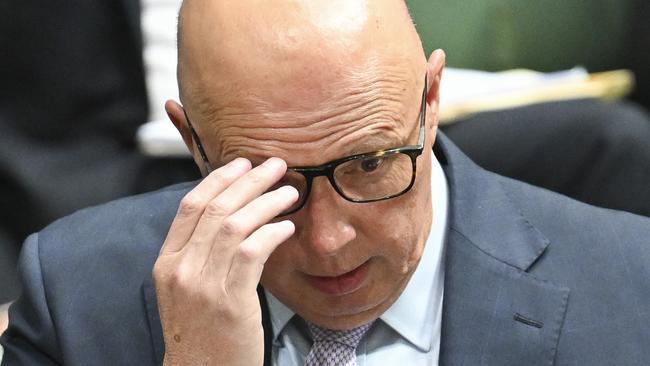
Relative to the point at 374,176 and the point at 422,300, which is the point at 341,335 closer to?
the point at 422,300

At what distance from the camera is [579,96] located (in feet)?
8.21

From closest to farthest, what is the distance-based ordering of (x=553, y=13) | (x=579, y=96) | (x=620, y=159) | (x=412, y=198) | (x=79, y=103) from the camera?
(x=412, y=198) < (x=620, y=159) < (x=579, y=96) < (x=79, y=103) < (x=553, y=13)

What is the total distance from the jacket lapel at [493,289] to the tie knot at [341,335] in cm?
12

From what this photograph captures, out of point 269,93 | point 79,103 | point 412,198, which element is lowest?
point 79,103

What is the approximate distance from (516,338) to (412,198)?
0.92 ft

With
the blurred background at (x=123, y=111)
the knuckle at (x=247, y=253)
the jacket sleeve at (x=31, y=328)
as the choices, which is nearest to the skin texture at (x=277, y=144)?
the knuckle at (x=247, y=253)

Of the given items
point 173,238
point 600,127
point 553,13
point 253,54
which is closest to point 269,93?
point 253,54

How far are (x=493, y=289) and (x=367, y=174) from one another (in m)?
0.33

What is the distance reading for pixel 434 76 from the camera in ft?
4.94

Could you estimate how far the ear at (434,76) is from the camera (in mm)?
1499

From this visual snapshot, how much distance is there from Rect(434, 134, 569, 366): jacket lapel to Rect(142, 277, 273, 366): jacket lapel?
0.84 ft

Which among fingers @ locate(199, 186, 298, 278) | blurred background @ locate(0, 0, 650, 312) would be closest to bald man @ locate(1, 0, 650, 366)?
fingers @ locate(199, 186, 298, 278)

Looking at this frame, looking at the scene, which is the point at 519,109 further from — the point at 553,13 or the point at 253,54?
the point at 253,54

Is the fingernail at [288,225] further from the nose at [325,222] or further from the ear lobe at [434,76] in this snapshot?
the ear lobe at [434,76]
